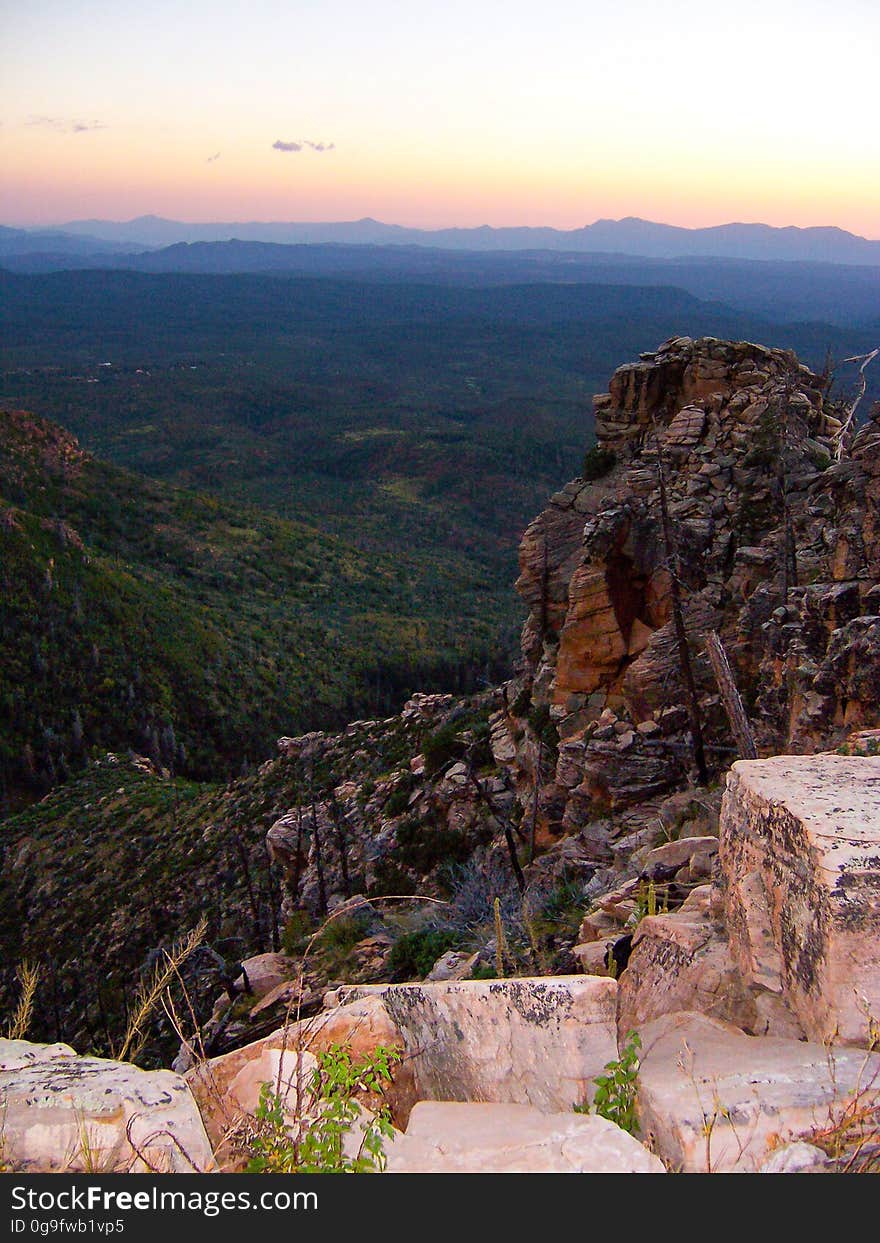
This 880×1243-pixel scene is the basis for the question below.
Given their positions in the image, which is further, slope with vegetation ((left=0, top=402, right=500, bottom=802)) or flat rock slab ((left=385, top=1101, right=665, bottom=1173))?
slope with vegetation ((left=0, top=402, right=500, bottom=802))

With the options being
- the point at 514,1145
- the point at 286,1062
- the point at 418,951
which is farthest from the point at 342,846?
the point at 514,1145

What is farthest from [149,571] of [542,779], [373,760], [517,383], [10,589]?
[517,383]

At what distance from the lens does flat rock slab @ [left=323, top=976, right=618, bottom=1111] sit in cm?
372

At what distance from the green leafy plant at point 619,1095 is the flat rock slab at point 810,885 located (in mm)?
742

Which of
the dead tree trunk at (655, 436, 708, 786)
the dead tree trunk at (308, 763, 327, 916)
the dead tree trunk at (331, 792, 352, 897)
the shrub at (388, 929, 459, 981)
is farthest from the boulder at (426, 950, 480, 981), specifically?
the dead tree trunk at (331, 792, 352, 897)

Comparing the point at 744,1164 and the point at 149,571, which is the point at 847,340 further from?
the point at 744,1164

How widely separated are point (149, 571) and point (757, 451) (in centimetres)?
4091

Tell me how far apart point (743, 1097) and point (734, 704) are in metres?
7.39

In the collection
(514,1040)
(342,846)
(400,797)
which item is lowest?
(342,846)

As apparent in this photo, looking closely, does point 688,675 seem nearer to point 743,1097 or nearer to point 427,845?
point 427,845

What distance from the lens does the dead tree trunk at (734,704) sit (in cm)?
976

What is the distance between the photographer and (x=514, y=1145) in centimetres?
319

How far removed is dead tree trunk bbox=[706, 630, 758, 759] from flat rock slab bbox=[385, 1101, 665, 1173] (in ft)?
22.6

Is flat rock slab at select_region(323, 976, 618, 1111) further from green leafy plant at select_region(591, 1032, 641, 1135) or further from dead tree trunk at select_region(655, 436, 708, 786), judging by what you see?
dead tree trunk at select_region(655, 436, 708, 786)
